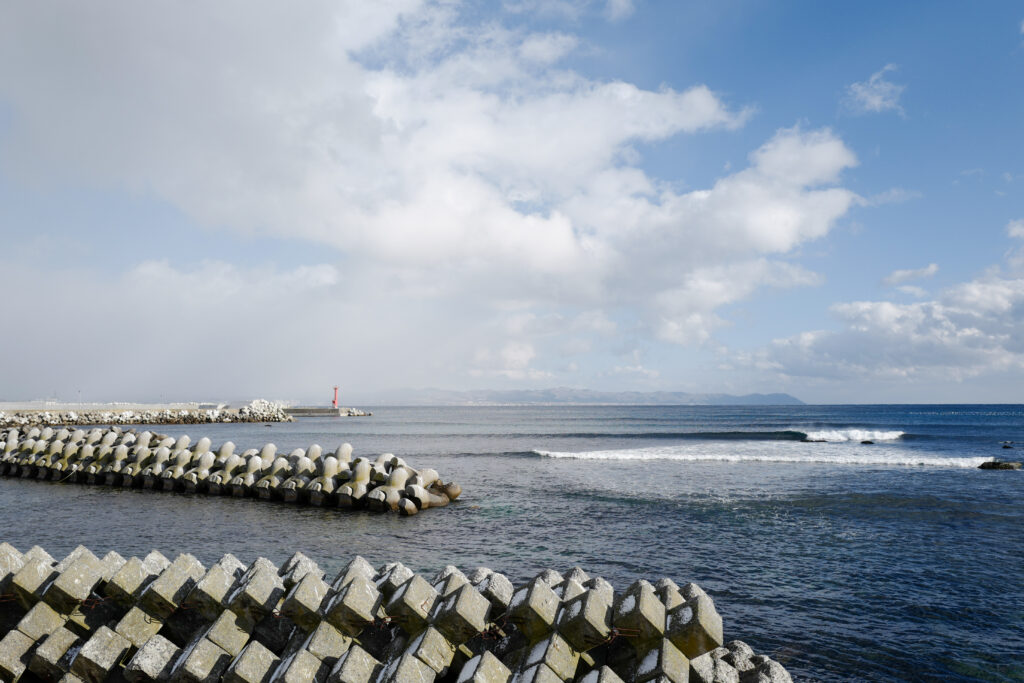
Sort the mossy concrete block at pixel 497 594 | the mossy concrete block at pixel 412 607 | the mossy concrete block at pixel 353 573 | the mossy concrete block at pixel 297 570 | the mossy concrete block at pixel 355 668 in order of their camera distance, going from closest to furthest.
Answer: the mossy concrete block at pixel 355 668, the mossy concrete block at pixel 412 607, the mossy concrete block at pixel 497 594, the mossy concrete block at pixel 353 573, the mossy concrete block at pixel 297 570

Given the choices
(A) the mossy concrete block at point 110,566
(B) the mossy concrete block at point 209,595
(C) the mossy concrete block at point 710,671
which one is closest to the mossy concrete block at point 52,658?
(A) the mossy concrete block at point 110,566

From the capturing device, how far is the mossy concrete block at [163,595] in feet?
21.6

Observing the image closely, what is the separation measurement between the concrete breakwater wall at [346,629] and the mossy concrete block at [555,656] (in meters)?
0.01

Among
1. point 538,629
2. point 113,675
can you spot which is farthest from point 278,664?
point 538,629

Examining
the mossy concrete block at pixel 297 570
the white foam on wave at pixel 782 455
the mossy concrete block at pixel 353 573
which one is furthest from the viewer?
the white foam on wave at pixel 782 455

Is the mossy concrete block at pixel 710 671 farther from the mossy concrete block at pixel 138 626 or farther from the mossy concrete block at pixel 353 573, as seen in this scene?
the mossy concrete block at pixel 138 626

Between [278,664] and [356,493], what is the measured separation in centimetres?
1290

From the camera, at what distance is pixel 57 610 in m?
6.82

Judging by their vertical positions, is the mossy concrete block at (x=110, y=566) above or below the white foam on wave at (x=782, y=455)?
above

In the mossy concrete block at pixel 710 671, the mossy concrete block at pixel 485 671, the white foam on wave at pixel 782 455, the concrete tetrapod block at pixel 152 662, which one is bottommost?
the white foam on wave at pixel 782 455

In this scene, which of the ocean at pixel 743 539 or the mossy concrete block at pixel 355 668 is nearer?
the mossy concrete block at pixel 355 668

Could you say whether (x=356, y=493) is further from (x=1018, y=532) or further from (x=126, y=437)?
(x=1018, y=532)

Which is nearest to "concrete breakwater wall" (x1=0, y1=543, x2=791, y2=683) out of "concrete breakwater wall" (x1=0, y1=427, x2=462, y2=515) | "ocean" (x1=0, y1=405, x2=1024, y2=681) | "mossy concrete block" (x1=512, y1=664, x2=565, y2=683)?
"mossy concrete block" (x1=512, y1=664, x2=565, y2=683)

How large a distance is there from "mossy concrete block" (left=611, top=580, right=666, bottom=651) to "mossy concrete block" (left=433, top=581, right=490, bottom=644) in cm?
134
